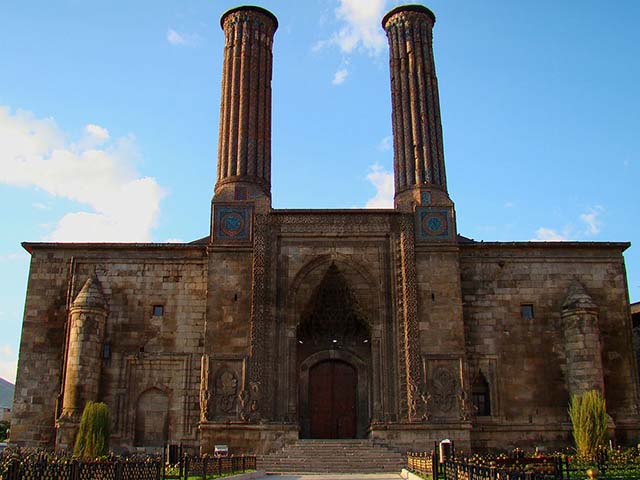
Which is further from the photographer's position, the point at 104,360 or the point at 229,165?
the point at 229,165

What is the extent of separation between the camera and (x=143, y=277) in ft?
74.4

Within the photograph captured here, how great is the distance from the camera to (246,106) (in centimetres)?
2397

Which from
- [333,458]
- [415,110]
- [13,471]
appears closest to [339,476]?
[333,458]

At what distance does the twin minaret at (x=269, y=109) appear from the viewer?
23.1m

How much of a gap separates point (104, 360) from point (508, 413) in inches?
472

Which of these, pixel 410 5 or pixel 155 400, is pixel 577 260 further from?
pixel 155 400

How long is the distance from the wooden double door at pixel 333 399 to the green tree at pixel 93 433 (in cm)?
624

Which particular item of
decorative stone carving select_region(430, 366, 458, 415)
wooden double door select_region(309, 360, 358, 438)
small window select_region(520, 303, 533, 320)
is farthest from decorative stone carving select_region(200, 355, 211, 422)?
small window select_region(520, 303, 533, 320)

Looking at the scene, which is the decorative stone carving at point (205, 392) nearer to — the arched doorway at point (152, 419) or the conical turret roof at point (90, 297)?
the arched doorway at point (152, 419)

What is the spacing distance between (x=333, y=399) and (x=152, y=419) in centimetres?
541

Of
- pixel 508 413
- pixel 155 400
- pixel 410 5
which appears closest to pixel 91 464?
pixel 155 400

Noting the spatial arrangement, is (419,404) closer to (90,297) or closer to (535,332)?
(535,332)

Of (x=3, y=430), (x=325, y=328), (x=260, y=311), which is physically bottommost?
(x=3, y=430)

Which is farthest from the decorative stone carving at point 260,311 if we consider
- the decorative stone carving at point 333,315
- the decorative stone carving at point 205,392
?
the decorative stone carving at point 333,315
